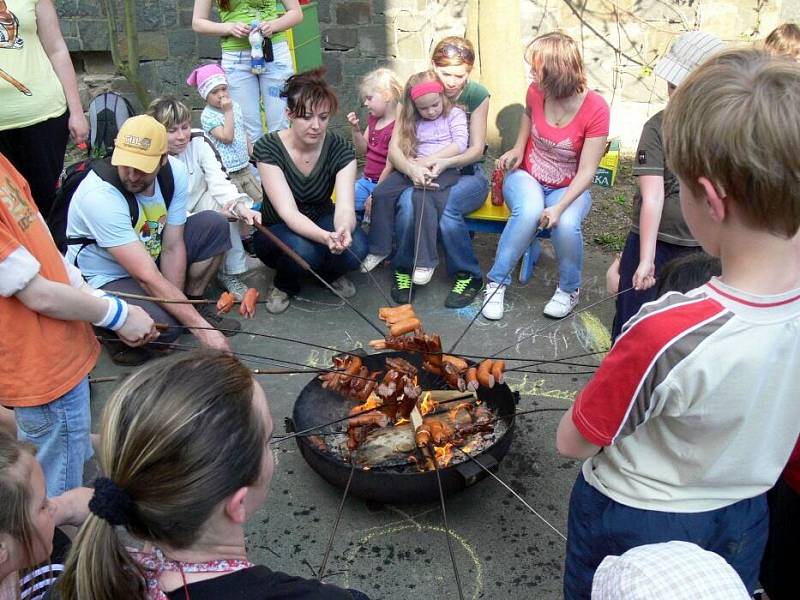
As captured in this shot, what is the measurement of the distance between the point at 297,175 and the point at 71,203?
1455 millimetres

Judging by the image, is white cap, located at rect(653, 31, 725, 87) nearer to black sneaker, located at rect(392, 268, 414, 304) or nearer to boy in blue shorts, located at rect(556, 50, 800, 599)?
boy in blue shorts, located at rect(556, 50, 800, 599)

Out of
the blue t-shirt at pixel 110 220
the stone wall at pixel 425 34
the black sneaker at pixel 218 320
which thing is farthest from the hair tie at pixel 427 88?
the stone wall at pixel 425 34

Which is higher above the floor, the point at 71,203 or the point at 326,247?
the point at 71,203

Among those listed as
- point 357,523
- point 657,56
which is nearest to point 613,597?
point 357,523

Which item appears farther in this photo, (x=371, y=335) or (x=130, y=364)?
(x=371, y=335)

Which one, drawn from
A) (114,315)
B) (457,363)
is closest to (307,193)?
(457,363)

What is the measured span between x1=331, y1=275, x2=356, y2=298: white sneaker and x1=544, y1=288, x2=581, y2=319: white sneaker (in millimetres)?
1375

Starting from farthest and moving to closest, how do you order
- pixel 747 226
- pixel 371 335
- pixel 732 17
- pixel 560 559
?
pixel 732 17
pixel 371 335
pixel 560 559
pixel 747 226

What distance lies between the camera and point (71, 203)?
384cm

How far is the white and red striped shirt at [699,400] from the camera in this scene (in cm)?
149

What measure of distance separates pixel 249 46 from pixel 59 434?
13.0 feet

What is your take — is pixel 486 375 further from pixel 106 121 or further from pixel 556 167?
pixel 106 121

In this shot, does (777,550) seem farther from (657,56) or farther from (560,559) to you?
(657,56)

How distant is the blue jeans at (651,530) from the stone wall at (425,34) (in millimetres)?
6545
